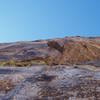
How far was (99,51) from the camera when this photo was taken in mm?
13031

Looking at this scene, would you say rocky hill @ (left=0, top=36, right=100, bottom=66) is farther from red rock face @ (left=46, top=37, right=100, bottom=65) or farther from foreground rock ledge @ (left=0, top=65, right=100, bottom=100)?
foreground rock ledge @ (left=0, top=65, right=100, bottom=100)

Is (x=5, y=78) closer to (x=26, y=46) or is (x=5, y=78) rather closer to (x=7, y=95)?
(x=7, y=95)

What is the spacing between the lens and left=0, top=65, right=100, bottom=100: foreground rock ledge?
7.71 metres

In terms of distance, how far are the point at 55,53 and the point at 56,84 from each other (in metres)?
5.10

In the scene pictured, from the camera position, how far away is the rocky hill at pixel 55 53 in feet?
40.2

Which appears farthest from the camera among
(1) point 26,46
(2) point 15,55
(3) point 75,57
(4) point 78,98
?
(1) point 26,46

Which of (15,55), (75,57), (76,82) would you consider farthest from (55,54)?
(76,82)

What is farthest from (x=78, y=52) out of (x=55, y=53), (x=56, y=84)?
(x=56, y=84)

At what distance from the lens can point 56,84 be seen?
27.1 ft

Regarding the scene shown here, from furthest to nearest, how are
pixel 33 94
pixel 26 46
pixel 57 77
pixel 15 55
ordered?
pixel 26 46 → pixel 15 55 → pixel 57 77 → pixel 33 94

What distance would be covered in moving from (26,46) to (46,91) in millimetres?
7096

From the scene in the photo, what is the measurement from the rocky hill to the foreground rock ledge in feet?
8.04

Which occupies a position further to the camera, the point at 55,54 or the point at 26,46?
the point at 26,46

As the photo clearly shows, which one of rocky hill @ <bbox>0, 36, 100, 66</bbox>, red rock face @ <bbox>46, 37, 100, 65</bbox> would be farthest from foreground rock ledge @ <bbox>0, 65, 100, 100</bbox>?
red rock face @ <bbox>46, 37, 100, 65</bbox>
